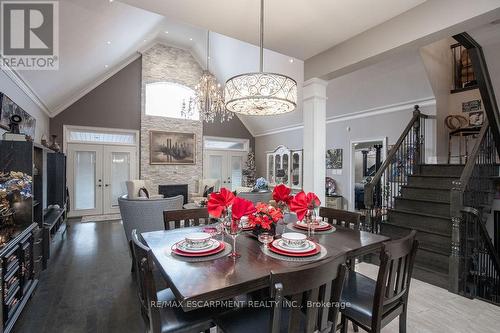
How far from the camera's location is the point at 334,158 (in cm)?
673

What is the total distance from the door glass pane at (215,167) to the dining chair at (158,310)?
7.43m

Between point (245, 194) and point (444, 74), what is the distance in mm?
4622

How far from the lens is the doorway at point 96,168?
6805 millimetres

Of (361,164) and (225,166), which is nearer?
(361,164)

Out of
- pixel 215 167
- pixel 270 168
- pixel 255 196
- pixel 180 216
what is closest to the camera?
pixel 180 216

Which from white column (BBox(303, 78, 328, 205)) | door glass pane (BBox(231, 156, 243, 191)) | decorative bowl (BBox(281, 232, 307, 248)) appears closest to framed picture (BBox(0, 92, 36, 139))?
decorative bowl (BBox(281, 232, 307, 248))

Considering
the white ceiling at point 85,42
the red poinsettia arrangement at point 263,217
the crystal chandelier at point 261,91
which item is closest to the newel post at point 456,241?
the crystal chandelier at point 261,91

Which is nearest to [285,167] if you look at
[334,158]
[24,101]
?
[334,158]

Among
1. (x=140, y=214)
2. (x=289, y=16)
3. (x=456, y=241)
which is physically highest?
(x=289, y=16)

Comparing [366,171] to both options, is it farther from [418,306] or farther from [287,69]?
[418,306]

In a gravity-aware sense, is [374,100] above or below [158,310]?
above

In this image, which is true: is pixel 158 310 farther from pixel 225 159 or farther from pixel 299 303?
pixel 225 159

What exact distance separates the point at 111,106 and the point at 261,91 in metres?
6.70

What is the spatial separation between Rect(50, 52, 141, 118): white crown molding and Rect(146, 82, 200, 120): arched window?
832 millimetres
